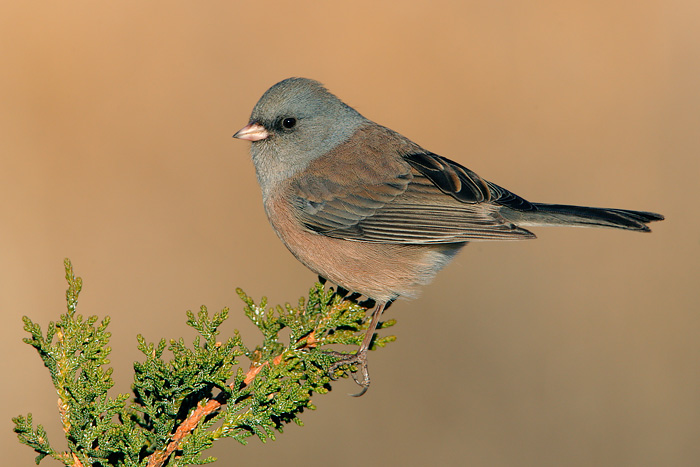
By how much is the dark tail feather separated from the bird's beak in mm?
1309

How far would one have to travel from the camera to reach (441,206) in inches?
114

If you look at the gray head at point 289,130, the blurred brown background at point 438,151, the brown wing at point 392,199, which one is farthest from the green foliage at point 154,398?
the blurred brown background at point 438,151

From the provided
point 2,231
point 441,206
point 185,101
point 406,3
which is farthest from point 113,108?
point 441,206

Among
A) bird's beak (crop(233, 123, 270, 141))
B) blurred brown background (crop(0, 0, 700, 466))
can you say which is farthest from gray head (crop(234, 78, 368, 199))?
blurred brown background (crop(0, 0, 700, 466))

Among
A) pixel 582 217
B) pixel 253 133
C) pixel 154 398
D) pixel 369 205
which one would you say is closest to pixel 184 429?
pixel 154 398

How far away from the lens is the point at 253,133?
3104 mm

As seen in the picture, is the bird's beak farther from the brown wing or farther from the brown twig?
the brown twig

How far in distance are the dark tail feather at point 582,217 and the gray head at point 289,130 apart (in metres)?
1.05

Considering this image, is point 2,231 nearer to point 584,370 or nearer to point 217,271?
point 217,271

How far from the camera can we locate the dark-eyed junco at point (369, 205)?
275 cm

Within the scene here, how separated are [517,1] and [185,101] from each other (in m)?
3.03

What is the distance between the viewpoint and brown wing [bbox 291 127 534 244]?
2812mm

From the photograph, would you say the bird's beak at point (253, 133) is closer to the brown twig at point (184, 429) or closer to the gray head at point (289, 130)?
the gray head at point (289, 130)

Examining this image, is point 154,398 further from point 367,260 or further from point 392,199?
point 392,199
